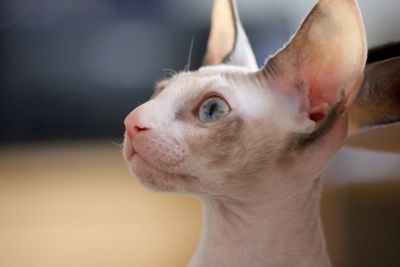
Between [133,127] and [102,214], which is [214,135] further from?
[102,214]

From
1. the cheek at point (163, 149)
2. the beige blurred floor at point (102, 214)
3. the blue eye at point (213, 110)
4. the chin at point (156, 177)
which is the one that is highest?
the blue eye at point (213, 110)

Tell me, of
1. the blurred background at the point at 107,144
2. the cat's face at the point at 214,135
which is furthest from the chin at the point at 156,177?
the blurred background at the point at 107,144

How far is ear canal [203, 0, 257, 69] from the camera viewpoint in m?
0.80

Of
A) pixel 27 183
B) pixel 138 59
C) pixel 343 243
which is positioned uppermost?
A: pixel 138 59

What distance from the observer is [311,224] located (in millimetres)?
711

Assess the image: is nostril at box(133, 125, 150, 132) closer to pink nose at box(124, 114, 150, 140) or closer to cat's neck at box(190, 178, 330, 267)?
pink nose at box(124, 114, 150, 140)

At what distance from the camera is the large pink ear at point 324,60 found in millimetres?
620

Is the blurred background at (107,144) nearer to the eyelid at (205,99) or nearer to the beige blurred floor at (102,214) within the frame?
the beige blurred floor at (102,214)

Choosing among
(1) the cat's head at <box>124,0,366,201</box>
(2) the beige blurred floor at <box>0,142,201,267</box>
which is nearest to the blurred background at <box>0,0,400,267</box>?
(2) the beige blurred floor at <box>0,142,201,267</box>

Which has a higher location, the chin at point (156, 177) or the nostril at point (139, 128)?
the nostril at point (139, 128)

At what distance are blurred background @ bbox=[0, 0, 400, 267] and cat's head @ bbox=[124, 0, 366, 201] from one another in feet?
0.34

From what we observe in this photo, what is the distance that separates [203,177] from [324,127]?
144 mm

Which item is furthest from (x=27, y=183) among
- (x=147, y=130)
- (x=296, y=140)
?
(x=296, y=140)

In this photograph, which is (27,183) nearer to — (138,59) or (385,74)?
(138,59)
